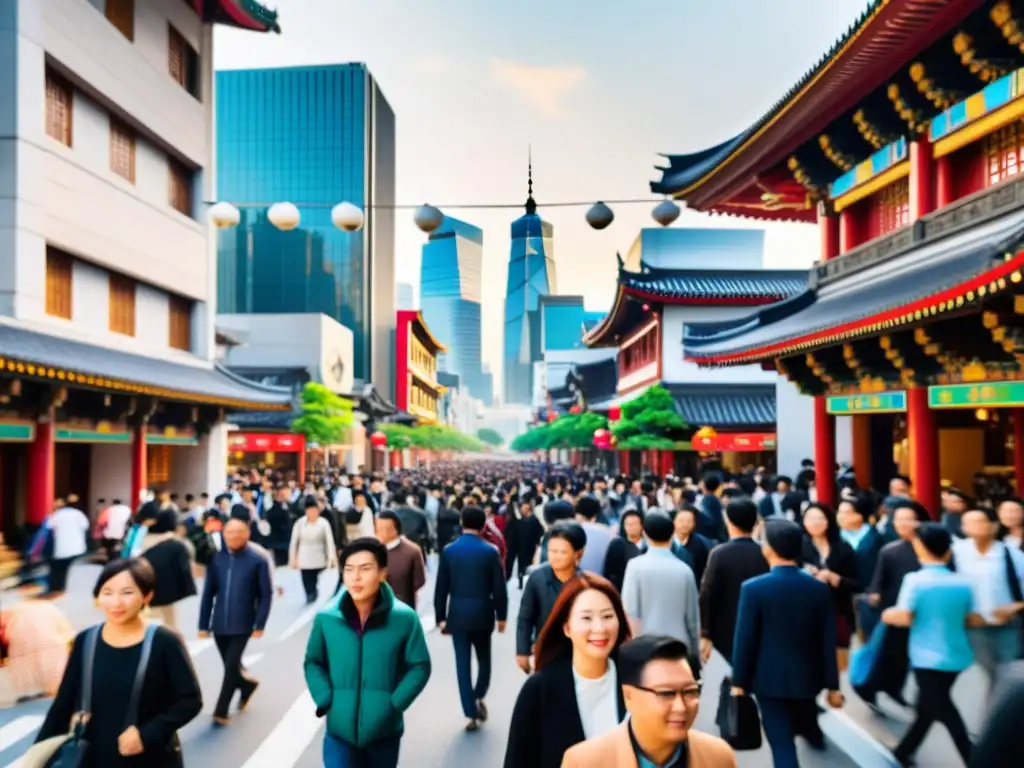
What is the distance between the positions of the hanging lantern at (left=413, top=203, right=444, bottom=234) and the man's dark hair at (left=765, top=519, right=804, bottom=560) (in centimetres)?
866

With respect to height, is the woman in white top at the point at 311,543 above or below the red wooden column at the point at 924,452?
below

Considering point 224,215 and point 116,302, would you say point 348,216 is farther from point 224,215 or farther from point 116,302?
point 116,302

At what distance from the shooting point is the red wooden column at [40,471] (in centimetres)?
1540

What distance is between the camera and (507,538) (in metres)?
11.8

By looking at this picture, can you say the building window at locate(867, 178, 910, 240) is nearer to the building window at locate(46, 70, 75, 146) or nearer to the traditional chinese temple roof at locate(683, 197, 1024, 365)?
the traditional chinese temple roof at locate(683, 197, 1024, 365)

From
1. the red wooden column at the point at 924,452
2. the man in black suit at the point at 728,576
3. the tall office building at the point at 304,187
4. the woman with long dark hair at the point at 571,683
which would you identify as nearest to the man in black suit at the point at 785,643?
the man in black suit at the point at 728,576

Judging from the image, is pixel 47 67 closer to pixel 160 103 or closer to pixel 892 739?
pixel 160 103

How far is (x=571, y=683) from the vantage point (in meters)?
3.22

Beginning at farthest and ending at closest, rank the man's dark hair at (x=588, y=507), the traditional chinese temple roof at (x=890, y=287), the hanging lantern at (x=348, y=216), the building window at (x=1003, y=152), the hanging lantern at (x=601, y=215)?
the hanging lantern at (x=601, y=215) → the hanging lantern at (x=348, y=216) → the building window at (x=1003, y=152) → the traditional chinese temple roof at (x=890, y=287) → the man's dark hair at (x=588, y=507)

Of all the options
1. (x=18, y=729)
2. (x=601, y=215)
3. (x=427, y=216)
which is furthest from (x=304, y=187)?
(x=18, y=729)

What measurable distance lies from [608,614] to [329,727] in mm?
1721

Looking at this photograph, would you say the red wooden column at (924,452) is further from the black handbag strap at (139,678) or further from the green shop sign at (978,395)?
the black handbag strap at (139,678)

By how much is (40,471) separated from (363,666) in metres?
13.7

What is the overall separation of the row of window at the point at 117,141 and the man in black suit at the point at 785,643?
16932mm
